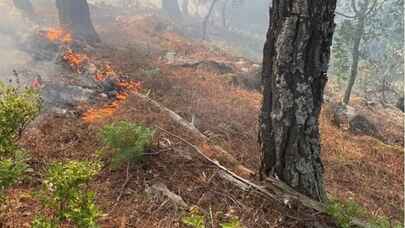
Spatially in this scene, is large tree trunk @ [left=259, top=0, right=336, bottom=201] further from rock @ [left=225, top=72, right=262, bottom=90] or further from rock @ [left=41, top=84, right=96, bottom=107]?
rock @ [left=225, top=72, right=262, bottom=90]

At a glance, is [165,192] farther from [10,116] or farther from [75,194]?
[10,116]

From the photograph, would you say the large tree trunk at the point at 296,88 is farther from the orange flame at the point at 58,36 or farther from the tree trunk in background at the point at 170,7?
the tree trunk in background at the point at 170,7

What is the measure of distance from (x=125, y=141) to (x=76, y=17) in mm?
11262

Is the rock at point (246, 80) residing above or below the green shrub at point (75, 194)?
below

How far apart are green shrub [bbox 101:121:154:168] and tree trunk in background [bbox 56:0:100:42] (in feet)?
34.1

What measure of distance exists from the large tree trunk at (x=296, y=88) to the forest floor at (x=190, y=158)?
519mm

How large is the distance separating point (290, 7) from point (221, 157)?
7.72 feet

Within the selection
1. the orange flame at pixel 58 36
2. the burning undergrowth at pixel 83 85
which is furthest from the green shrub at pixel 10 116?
the orange flame at pixel 58 36

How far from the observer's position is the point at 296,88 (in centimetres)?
488

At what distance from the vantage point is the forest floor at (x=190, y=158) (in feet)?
15.1

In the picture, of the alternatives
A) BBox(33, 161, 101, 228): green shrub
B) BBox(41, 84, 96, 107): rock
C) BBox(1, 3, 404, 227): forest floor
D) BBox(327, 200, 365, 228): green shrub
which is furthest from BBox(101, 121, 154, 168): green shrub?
BBox(41, 84, 96, 107): rock

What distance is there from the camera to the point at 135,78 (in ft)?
35.0

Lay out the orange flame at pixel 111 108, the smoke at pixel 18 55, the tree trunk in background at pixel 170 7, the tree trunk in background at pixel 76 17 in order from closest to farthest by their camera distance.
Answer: the orange flame at pixel 111 108 → the smoke at pixel 18 55 → the tree trunk in background at pixel 76 17 → the tree trunk in background at pixel 170 7

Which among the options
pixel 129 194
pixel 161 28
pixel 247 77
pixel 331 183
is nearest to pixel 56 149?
pixel 129 194
